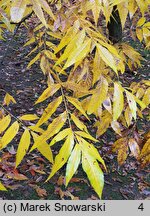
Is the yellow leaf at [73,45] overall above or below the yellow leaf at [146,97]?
above

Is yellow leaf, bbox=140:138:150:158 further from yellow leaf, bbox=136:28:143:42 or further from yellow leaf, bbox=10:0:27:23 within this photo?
yellow leaf, bbox=10:0:27:23

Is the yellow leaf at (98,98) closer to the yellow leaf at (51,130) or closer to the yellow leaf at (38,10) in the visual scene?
the yellow leaf at (51,130)

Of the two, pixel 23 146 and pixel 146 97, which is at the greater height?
pixel 23 146

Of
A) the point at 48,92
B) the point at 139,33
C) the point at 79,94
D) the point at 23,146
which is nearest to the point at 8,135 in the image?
the point at 23,146

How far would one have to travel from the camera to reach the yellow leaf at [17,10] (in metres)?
0.95

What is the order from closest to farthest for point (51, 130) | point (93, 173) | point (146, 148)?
point (93, 173), point (51, 130), point (146, 148)

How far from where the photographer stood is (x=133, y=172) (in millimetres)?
2992

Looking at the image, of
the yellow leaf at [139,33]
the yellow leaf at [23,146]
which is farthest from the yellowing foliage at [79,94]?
the yellow leaf at [139,33]

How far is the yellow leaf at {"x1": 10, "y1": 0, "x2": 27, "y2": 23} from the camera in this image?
37.5 inches

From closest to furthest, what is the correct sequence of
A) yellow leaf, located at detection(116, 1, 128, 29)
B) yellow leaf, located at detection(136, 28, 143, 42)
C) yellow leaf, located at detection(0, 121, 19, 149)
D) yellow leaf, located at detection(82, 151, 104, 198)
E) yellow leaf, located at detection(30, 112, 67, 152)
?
1. yellow leaf, located at detection(82, 151, 104, 198)
2. yellow leaf, located at detection(30, 112, 67, 152)
3. yellow leaf, located at detection(0, 121, 19, 149)
4. yellow leaf, located at detection(116, 1, 128, 29)
5. yellow leaf, located at detection(136, 28, 143, 42)

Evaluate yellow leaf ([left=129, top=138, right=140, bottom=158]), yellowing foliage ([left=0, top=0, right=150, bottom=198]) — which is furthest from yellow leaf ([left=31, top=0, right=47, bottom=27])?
yellow leaf ([left=129, top=138, right=140, bottom=158])

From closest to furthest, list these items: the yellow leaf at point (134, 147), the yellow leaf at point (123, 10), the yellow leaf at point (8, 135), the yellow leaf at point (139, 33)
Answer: the yellow leaf at point (8, 135)
the yellow leaf at point (123, 10)
the yellow leaf at point (134, 147)
the yellow leaf at point (139, 33)

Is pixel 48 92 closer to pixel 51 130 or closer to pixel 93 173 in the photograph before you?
pixel 51 130

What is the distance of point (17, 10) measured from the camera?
964 mm
